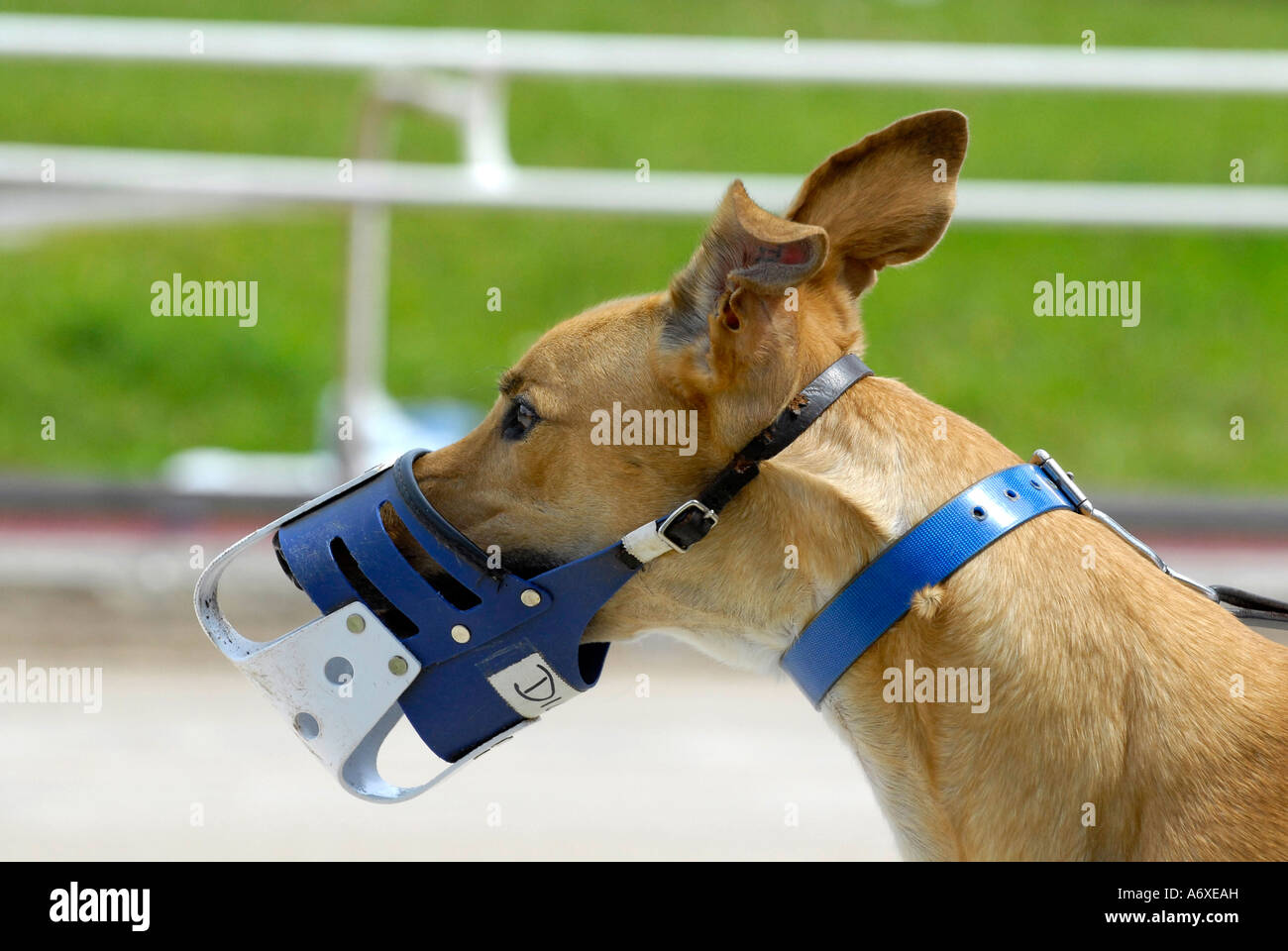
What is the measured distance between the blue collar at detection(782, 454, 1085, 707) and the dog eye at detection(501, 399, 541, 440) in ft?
1.64

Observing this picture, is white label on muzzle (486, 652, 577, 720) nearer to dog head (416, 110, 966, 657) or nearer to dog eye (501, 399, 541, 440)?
dog head (416, 110, 966, 657)

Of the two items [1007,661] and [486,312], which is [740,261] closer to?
[1007,661]

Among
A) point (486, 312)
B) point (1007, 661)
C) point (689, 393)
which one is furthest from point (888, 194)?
point (486, 312)

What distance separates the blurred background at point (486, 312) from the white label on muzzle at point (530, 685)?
178 cm

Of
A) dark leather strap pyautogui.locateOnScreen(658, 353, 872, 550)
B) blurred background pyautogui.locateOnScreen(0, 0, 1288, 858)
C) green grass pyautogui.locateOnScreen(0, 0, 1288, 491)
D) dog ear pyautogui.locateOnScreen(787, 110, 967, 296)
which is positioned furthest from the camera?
green grass pyautogui.locateOnScreen(0, 0, 1288, 491)

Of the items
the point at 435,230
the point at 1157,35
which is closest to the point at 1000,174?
the point at 1157,35

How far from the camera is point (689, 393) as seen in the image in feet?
6.29

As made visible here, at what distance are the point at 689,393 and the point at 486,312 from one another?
902 centimetres

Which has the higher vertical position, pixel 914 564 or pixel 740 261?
pixel 740 261

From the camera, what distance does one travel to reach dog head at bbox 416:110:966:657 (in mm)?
1880

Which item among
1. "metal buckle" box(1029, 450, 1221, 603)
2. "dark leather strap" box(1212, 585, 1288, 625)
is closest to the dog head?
"metal buckle" box(1029, 450, 1221, 603)

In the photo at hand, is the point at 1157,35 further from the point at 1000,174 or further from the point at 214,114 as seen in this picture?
the point at 214,114

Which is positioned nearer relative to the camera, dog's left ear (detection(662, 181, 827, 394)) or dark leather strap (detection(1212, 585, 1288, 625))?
dog's left ear (detection(662, 181, 827, 394))

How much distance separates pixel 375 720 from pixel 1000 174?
11.0 metres
